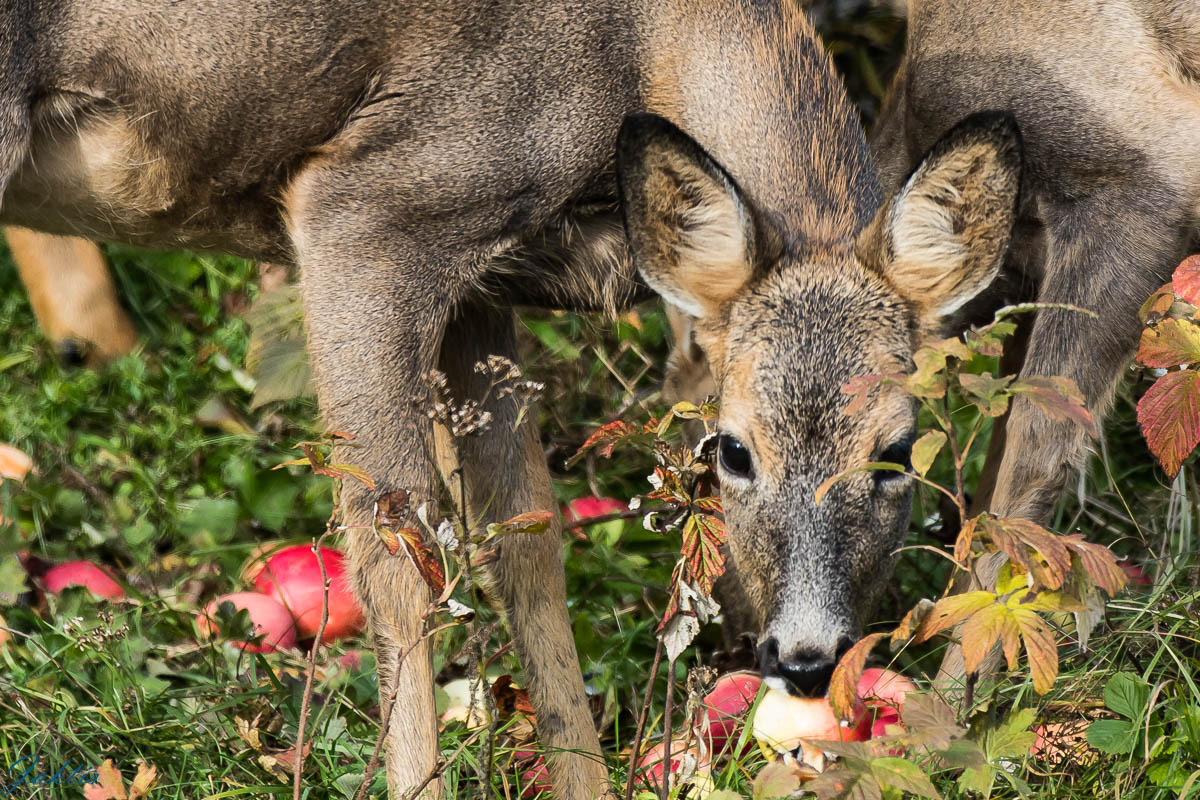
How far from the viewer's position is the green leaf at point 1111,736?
11.5ft

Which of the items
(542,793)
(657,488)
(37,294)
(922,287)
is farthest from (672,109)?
(37,294)

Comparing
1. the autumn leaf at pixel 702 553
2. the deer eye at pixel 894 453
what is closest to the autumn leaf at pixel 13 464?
the autumn leaf at pixel 702 553

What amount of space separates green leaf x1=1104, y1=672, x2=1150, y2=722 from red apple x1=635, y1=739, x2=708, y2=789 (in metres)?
0.99

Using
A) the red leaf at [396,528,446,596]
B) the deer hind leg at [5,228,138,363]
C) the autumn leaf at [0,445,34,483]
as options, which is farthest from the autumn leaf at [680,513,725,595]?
the deer hind leg at [5,228,138,363]

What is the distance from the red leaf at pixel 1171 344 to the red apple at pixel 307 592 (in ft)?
8.38

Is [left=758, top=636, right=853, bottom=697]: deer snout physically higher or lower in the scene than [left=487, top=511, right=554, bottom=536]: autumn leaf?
lower

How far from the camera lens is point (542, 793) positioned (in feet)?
13.7

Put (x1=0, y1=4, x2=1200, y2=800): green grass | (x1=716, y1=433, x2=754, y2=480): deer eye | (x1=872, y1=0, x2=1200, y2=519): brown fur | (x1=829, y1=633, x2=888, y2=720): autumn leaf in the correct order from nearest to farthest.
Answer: (x1=829, y1=633, x2=888, y2=720): autumn leaf → (x1=716, y1=433, x2=754, y2=480): deer eye → (x1=0, y1=4, x2=1200, y2=800): green grass → (x1=872, y1=0, x2=1200, y2=519): brown fur

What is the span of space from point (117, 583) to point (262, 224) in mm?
1540

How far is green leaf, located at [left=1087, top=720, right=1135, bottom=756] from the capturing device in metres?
→ 3.52

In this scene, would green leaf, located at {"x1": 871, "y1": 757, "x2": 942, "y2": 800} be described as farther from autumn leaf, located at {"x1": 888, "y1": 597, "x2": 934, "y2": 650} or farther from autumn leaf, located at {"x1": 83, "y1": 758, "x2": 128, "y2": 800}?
autumn leaf, located at {"x1": 83, "y1": 758, "x2": 128, "y2": 800}

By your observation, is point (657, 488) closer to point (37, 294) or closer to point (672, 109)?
point (672, 109)

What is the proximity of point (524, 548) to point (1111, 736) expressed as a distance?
175 cm

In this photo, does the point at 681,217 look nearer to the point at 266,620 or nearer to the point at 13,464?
the point at 266,620
